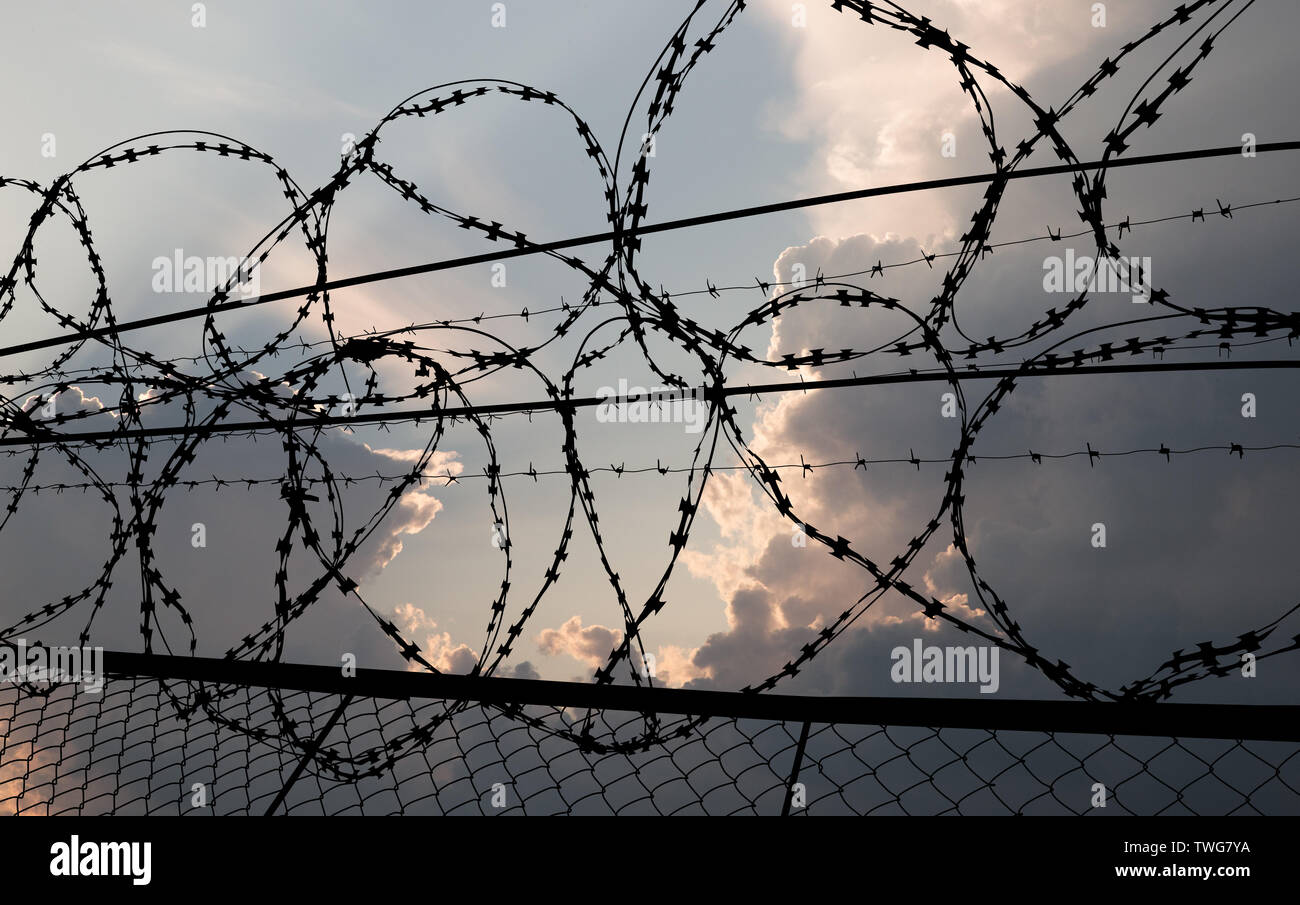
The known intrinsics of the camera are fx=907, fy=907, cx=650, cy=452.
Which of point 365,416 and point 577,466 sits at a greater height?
point 365,416

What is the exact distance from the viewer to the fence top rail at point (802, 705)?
249 centimetres

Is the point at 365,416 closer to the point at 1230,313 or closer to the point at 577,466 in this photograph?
the point at 577,466

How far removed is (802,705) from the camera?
112 inches

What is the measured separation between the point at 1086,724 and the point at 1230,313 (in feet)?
6.50

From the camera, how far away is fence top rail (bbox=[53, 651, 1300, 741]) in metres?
2.49
